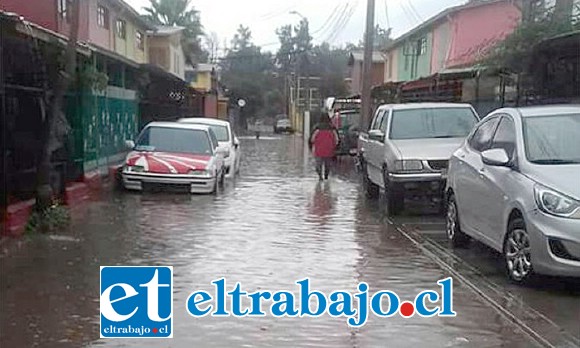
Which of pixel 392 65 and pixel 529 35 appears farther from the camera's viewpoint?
pixel 392 65

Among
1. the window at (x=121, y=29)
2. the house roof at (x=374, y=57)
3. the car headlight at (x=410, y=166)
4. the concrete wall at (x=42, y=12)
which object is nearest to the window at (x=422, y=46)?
the house roof at (x=374, y=57)

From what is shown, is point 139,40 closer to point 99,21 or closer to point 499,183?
point 99,21

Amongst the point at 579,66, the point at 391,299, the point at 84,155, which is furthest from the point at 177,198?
the point at 391,299

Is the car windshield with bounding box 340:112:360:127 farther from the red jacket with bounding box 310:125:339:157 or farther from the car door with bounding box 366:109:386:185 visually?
the car door with bounding box 366:109:386:185

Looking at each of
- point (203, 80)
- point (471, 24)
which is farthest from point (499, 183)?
point (203, 80)

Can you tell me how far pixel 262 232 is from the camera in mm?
12289

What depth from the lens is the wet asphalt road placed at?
6.80m

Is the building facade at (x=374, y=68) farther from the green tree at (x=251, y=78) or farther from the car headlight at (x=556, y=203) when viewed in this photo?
the car headlight at (x=556, y=203)

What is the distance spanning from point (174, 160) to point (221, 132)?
5613mm

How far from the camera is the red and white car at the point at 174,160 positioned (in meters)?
17.2

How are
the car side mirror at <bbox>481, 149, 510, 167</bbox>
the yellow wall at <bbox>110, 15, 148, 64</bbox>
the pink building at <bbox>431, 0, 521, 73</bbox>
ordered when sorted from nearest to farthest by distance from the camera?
1. the car side mirror at <bbox>481, 149, 510, 167</bbox>
2. the yellow wall at <bbox>110, 15, 148, 64</bbox>
3. the pink building at <bbox>431, 0, 521, 73</bbox>

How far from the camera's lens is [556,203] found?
808 cm

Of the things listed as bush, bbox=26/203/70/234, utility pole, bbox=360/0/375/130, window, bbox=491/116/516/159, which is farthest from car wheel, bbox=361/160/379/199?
utility pole, bbox=360/0/375/130

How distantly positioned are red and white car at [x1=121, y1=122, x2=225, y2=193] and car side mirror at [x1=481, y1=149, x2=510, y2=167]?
8.79 m
